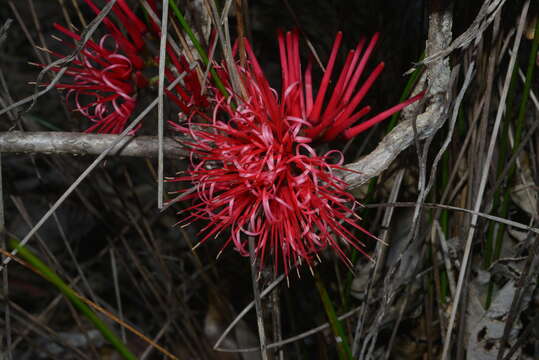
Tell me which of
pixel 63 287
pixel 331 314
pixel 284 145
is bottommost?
pixel 331 314

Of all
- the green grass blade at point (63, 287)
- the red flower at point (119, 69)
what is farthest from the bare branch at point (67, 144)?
the green grass blade at point (63, 287)

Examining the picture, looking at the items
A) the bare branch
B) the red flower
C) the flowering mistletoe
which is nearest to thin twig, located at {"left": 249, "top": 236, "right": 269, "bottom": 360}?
the flowering mistletoe

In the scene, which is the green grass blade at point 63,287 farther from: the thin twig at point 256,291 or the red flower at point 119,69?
the red flower at point 119,69

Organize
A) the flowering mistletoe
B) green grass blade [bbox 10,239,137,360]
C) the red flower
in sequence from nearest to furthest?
green grass blade [bbox 10,239,137,360] < the flowering mistletoe < the red flower

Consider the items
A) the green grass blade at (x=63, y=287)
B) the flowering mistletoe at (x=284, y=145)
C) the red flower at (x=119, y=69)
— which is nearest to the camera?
the green grass blade at (x=63, y=287)

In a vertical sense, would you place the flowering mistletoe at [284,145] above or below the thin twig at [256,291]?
above

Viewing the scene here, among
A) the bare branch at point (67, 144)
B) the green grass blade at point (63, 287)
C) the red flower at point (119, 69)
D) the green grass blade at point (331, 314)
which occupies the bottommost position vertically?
the green grass blade at point (331, 314)

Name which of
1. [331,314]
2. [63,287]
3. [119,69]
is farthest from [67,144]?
[331,314]

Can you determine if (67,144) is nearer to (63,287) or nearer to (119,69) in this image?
(119,69)

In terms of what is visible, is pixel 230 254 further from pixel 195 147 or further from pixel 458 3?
pixel 458 3

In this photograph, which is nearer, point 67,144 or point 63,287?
point 63,287

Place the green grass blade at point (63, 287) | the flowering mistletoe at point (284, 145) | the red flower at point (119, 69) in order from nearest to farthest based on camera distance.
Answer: the green grass blade at point (63, 287)
the flowering mistletoe at point (284, 145)
the red flower at point (119, 69)

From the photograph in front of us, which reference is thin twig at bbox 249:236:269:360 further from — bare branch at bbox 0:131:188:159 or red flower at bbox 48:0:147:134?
red flower at bbox 48:0:147:134

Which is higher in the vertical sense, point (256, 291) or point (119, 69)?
point (119, 69)
